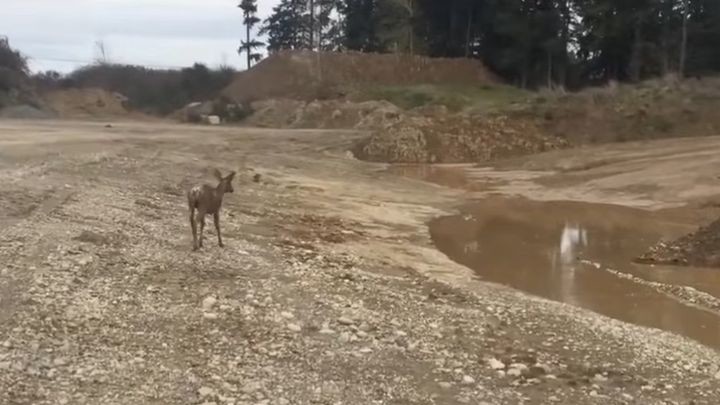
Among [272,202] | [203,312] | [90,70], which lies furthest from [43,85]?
[203,312]

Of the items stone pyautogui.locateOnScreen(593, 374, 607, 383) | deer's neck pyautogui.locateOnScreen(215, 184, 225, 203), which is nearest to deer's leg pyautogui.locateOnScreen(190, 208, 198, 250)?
deer's neck pyautogui.locateOnScreen(215, 184, 225, 203)

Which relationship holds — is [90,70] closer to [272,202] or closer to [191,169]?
[191,169]

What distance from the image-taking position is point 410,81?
197ft

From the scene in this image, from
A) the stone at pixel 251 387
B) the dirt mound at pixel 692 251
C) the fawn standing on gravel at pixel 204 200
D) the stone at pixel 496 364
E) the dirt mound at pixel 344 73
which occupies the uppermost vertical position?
the dirt mound at pixel 344 73

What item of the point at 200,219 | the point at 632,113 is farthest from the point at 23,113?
the point at 200,219

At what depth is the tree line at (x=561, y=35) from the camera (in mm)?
51344

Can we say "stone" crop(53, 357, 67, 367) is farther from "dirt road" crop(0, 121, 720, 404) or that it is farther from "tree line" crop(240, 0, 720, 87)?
"tree line" crop(240, 0, 720, 87)

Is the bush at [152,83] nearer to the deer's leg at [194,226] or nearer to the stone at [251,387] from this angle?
the deer's leg at [194,226]

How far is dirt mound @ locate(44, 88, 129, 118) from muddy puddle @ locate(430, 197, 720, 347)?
45.1 m

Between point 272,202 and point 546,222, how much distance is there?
6.24m

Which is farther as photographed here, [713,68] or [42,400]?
[713,68]

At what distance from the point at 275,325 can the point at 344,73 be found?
173ft

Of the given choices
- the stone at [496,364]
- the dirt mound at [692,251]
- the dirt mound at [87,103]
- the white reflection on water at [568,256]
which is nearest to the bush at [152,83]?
the dirt mound at [87,103]

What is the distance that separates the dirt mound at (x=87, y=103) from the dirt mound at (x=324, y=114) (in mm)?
13157
